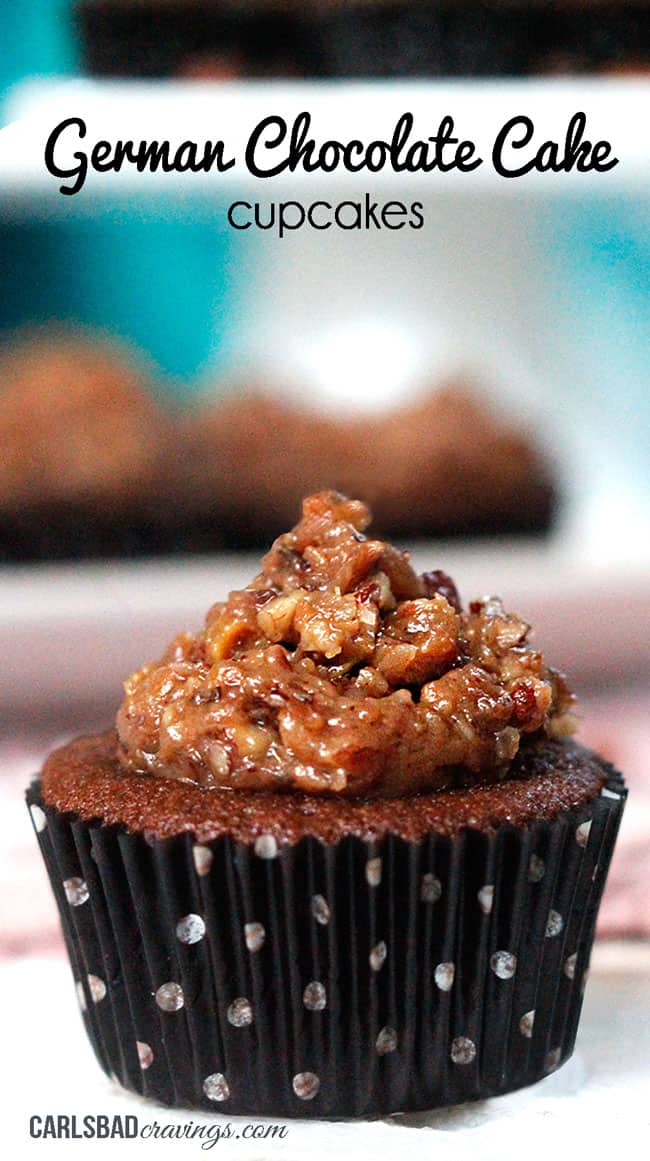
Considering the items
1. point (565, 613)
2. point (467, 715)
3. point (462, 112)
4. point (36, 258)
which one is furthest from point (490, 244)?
point (467, 715)

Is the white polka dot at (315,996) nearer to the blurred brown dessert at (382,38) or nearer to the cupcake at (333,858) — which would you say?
the cupcake at (333,858)

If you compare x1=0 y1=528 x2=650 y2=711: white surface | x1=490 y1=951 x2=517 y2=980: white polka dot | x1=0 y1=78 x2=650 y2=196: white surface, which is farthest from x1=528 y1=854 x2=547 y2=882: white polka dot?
x1=0 y1=528 x2=650 y2=711: white surface

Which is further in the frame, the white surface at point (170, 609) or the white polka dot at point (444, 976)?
the white surface at point (170, 609)

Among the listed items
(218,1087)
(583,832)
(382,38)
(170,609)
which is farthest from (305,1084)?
(382,38)

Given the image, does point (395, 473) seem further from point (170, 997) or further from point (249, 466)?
point (170, 997)

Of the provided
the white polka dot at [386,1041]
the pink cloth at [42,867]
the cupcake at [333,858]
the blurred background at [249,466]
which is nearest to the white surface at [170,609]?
the blurred background at [249,466]

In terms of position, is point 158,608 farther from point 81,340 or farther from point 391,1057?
point 391,1057
